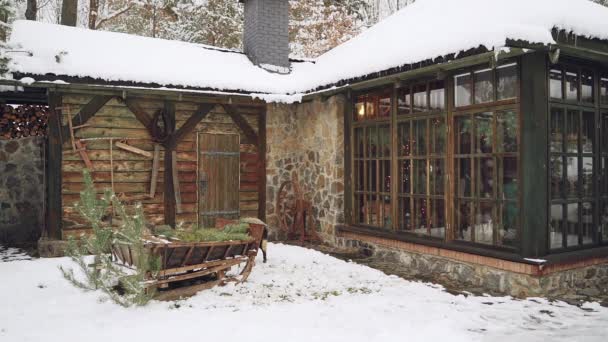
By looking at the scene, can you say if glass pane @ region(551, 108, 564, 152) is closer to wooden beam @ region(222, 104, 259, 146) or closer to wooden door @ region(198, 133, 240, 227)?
wooden beam @ region(222, 104, 259, 146)

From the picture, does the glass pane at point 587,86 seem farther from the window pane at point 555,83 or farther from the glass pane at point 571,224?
the glass pane at point 571,224

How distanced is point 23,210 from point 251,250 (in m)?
5.78

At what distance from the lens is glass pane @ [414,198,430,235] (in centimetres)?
699

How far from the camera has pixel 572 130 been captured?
5.93m

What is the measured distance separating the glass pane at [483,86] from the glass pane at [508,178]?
0.81m

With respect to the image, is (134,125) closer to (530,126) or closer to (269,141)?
(269,141)

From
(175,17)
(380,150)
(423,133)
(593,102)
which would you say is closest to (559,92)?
(593,102)

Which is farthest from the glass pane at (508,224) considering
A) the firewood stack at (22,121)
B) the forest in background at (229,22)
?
the forest in background at (229,22)

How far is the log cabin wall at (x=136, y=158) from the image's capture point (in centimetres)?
811

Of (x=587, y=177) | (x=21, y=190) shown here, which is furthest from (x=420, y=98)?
(x=21, y=190)

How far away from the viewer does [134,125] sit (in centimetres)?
863

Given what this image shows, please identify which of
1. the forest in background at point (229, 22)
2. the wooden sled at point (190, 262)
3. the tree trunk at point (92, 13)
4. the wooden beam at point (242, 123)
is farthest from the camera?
the forest in background at point (229, 22)

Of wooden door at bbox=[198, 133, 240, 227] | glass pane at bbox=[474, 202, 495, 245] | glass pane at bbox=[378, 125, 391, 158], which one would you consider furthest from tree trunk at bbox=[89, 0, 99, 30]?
glass pane at bbox=[474, 202, 495, 245]

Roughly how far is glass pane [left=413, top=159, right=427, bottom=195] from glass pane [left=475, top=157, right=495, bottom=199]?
38.2 inches
